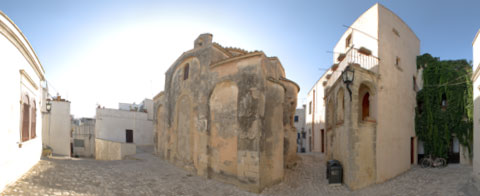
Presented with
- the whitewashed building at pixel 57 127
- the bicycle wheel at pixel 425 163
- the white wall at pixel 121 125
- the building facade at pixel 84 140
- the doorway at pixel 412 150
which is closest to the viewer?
the bicycle wheel at pixel 425 163

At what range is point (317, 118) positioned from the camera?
69.9ft

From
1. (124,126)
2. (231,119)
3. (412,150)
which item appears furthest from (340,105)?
(124,126)

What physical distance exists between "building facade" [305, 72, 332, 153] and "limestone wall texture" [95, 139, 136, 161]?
1578cm

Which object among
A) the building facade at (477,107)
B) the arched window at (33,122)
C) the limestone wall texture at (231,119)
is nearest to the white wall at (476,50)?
the building facade at (477,107)

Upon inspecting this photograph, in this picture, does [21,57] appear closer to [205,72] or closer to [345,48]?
[205,72]

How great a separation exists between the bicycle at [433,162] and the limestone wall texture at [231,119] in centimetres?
772

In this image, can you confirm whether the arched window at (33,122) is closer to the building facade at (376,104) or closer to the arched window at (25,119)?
the arched window at (25,119)

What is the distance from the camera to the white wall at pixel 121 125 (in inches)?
922

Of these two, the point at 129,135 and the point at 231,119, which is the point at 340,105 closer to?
the point at 231,119

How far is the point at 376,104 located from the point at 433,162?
252 inches

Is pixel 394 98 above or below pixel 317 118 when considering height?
above

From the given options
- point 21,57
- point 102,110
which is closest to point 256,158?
point 21,57

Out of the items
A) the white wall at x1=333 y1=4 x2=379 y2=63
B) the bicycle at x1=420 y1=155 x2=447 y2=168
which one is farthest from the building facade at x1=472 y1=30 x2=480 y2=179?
the bicycle at x1=420 y1=155 x2=447 y2=168

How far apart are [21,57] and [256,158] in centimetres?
894
